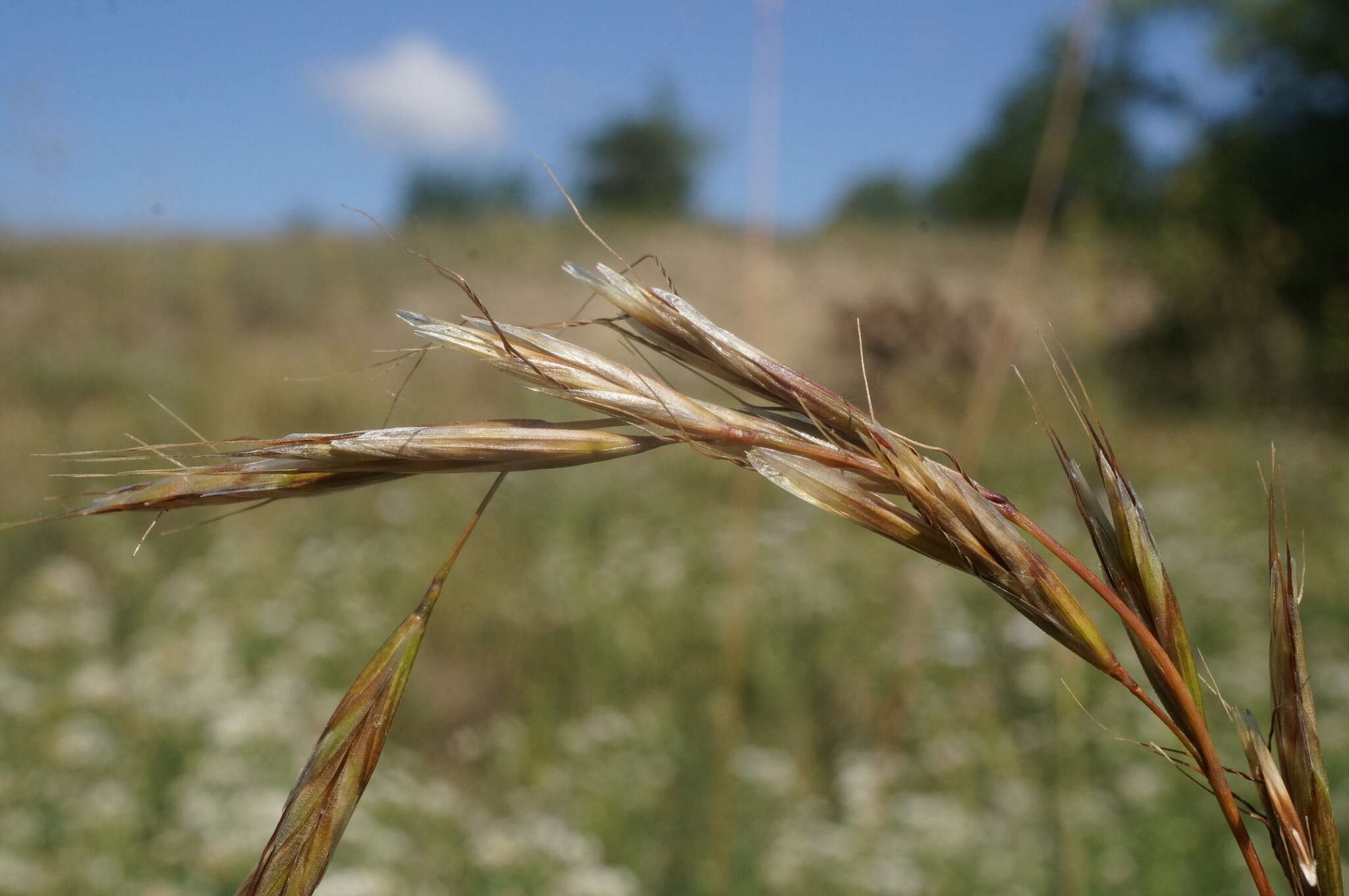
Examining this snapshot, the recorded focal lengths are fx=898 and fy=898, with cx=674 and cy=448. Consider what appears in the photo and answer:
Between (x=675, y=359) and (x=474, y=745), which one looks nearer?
(x=675, y=359)

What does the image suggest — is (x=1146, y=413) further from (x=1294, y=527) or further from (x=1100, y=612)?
(x=1100, y=612)

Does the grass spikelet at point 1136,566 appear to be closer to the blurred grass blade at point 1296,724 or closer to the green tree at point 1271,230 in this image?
the blurred grass blade at point 1296,724

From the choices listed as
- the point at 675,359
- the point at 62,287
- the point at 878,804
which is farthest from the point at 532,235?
the point at 675,359

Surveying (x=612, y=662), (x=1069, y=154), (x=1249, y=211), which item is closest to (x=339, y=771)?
(x=612, y=662)

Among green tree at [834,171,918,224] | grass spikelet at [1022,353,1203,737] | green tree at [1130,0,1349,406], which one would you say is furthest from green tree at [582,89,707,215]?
grass spikelet at [1022,353,1203,737]

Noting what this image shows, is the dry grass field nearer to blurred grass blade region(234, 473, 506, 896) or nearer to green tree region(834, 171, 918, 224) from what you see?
blurred grass blade region(234, 473, 506, 896)
